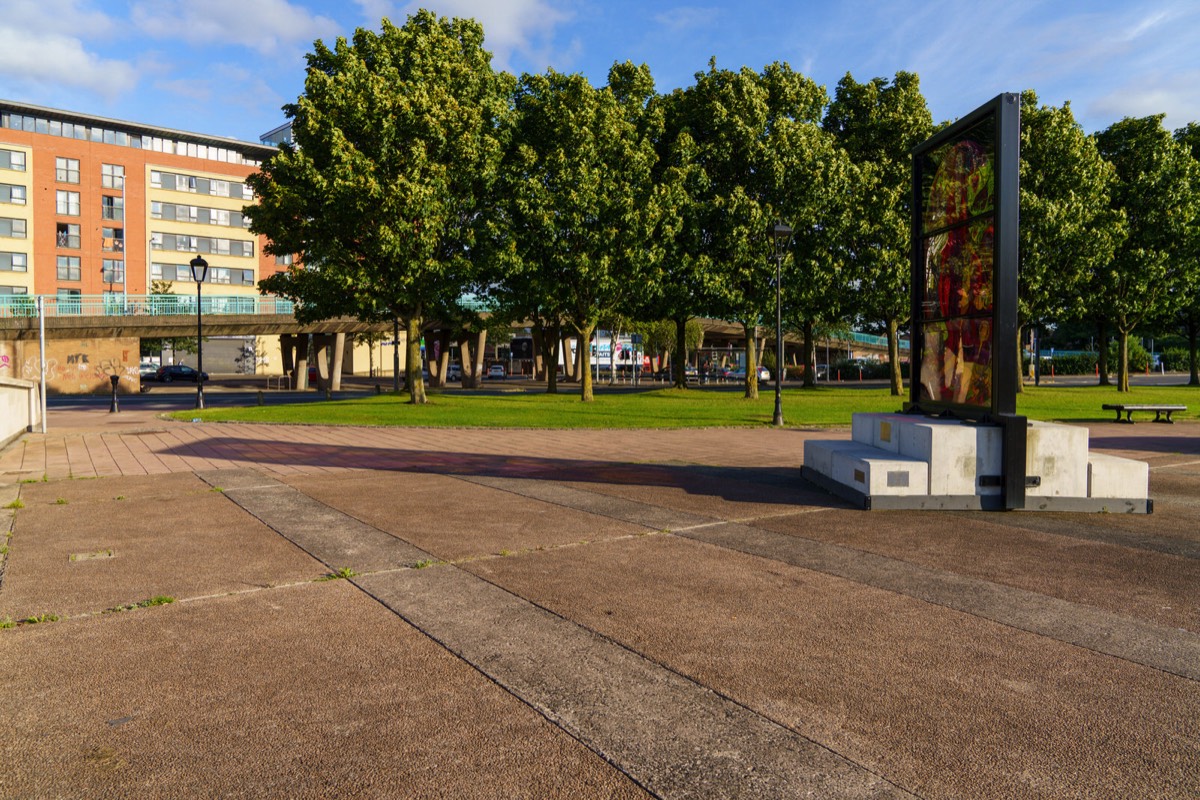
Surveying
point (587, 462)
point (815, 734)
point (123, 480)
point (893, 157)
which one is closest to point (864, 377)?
point (893, 157)

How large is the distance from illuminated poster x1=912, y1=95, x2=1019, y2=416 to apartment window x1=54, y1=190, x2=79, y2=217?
263 ft

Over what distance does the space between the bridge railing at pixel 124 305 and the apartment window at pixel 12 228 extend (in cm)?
2482

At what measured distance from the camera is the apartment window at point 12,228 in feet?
224

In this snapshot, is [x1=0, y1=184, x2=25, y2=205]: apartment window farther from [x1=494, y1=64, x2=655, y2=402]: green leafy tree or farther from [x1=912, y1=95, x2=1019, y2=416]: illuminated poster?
[x1=912, y1=95, x2=1019, y2=416]: illuminated poster

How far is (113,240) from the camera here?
2940 inches

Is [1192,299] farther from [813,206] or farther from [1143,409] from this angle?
[1143,409]

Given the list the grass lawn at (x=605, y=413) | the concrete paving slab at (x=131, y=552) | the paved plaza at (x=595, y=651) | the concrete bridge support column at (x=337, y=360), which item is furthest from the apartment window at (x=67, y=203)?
the paved plaza at (x=595, y=651)

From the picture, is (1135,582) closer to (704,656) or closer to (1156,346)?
(704,656)

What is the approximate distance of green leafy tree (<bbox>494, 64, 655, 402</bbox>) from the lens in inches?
1220

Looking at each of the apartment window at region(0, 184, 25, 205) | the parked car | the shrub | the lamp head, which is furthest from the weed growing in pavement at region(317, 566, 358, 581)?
the shrub

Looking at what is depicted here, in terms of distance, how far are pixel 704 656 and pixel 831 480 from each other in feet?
21.6

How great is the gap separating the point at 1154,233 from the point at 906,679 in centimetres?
4257

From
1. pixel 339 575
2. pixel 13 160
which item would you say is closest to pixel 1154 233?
pixel 339 575

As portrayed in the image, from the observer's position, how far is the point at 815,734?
363 centimetres
